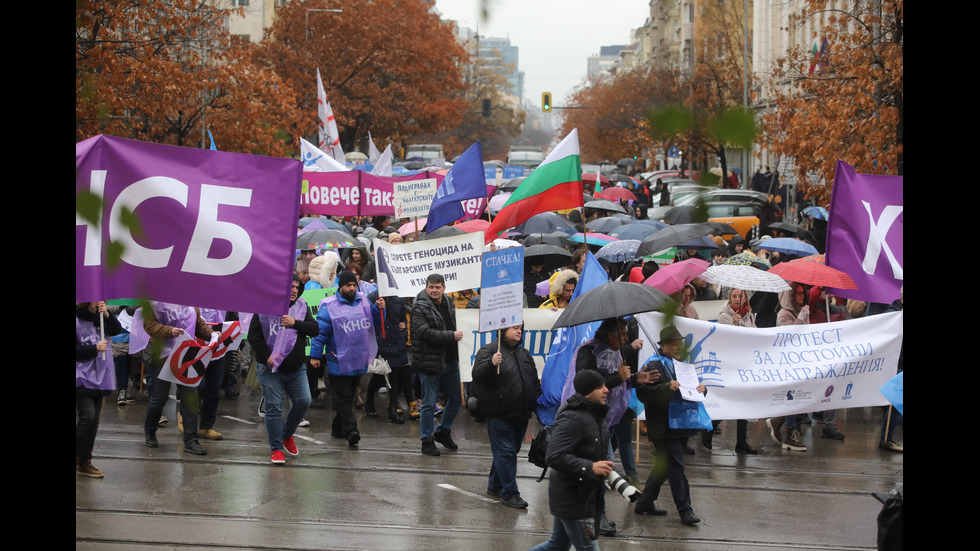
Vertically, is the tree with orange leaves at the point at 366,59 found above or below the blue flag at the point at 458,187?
above

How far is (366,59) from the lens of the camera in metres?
43.9

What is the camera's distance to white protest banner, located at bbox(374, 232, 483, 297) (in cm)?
1043

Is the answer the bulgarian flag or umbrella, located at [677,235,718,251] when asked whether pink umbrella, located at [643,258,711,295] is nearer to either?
the bulgarian flag

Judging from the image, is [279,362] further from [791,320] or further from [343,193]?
[343,193]

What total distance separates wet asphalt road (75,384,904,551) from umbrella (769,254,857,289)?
1592 millimetres

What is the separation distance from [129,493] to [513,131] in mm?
90349

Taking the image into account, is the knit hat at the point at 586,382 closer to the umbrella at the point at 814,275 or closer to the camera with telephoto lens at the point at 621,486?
the camera with telephoto lens at the point at 621,486

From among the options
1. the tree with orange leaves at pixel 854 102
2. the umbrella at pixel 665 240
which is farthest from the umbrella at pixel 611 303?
the tree with orange leaves at pixel 854 102

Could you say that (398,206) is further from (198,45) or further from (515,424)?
(198,45)

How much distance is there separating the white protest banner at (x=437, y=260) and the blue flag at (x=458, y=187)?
1.36m

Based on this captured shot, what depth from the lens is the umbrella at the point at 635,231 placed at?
15.9 m
